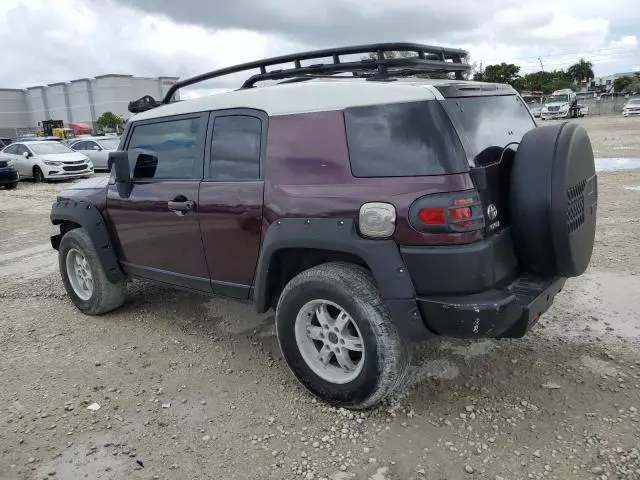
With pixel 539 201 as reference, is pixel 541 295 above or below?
below

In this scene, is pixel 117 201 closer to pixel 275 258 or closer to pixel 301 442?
pixel 275 258

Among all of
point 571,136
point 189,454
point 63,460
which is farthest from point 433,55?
point 63,460

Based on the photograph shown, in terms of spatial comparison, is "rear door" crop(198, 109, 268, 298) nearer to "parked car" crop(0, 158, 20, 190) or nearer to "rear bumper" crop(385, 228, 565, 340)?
"rear bumper" crop(385, 228, 565, 340)

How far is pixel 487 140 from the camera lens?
9.95ft

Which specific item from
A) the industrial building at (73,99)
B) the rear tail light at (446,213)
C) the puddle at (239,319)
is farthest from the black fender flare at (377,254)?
the industrial building at (73,99)

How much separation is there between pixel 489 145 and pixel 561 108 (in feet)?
143

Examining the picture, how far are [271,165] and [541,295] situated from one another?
5.67 ft

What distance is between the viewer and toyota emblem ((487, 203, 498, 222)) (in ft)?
9.16

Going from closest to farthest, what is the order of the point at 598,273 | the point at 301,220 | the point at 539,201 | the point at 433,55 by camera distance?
the point at 539,201 < the point at 301,220 < the point at 433,55 < the point at 598,273

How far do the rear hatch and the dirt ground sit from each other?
A: 1109 mm

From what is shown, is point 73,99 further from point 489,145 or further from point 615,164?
point 489,145

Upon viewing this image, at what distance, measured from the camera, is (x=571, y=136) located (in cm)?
288

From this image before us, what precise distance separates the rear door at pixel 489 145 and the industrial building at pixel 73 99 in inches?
3875

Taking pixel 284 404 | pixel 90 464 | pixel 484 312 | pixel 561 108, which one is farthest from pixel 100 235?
pixel 561 108
